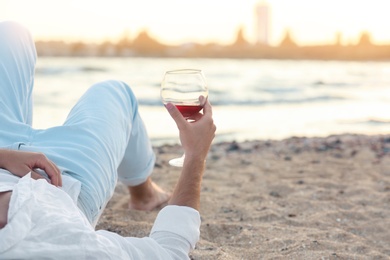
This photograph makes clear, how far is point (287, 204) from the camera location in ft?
10.5

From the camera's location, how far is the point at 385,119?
8.82 m

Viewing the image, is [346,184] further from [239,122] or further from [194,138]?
[239,122]

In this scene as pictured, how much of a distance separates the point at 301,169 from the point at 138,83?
12817mm

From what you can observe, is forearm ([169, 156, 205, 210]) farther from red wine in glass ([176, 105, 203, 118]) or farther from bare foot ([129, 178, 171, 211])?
bare foot ([129, 178, 171, 211])

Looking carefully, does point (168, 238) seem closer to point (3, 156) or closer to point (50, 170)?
point (50, 170)

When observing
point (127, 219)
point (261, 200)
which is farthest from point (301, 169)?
point (127, 219)

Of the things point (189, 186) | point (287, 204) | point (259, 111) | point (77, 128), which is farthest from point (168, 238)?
point (259, 111)

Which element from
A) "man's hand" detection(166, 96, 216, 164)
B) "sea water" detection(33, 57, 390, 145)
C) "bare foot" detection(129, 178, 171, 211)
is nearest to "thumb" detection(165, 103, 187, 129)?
"man's hand" detection(166, 96, 216, 164)

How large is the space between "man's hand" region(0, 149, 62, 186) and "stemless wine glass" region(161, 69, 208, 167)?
434 mm

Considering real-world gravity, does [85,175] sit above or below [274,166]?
above

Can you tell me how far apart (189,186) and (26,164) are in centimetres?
46

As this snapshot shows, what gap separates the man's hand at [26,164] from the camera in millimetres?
1512

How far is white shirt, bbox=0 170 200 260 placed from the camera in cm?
117

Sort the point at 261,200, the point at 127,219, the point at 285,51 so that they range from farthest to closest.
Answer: the point at 285,51
the point at 261,200
the point at 127,219
